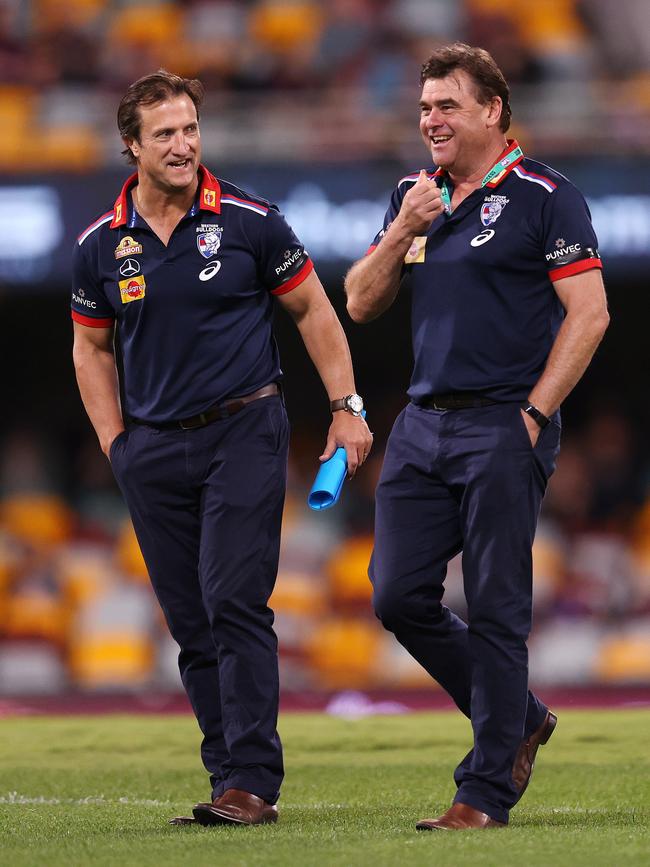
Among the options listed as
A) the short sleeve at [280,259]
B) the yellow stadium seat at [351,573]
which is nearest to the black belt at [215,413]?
the short sleeve at [280,259]

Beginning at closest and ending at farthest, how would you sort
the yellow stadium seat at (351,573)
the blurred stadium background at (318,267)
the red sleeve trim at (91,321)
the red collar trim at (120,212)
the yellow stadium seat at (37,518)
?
the red collar trim at (120,212)
the red sleeve trim at (91,321)
the blurred stadium background at (318,267)
the yellow stadium seat at (351,573)
the yellow stadium seat at (37,518)

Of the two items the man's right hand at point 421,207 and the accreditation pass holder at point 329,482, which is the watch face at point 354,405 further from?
the man's right hand at point 421,207

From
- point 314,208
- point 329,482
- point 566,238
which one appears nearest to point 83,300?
point 329,482

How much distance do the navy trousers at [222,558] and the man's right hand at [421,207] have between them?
2.33 feet

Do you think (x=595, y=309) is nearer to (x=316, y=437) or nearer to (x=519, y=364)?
(x=519, y=364)

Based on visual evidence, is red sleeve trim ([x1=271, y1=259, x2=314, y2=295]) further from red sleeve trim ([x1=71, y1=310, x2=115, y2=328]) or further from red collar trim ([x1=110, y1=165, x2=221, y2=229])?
red sleeve trim ([x1=71, y1=310, x2=115, y2=328])

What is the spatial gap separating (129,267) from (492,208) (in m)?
1.10

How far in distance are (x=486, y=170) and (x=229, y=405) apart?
1023mm

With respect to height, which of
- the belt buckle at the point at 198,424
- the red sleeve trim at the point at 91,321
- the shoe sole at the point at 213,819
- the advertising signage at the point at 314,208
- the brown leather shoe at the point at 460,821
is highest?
the advertising signage at the point at 314,208

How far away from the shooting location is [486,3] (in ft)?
42.3

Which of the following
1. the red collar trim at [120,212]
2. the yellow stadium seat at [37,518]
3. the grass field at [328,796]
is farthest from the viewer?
the yellow stadium seat at [37,518]

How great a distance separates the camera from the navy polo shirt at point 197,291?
497 cm

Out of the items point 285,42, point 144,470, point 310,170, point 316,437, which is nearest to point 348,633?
point 316,437

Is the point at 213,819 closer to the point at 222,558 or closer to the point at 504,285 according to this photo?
the point at 222,558
